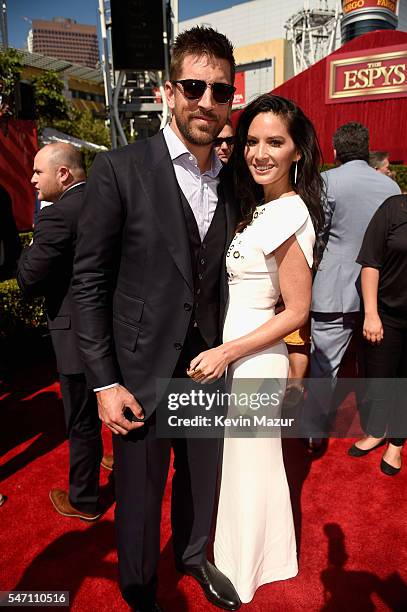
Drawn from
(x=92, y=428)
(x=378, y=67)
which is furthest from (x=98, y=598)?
(x=378, y=67)

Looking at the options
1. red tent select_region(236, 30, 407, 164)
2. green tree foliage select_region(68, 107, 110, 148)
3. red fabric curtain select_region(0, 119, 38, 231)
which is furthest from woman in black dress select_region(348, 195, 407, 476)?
green tree foliage select_region(68, 107, 110, 148)

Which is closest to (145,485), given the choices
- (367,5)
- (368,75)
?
(368,75)

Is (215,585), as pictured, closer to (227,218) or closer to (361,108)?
(227,218)

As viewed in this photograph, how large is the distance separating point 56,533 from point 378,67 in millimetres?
17170

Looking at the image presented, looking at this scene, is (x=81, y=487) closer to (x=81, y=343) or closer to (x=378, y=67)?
(x=81, y=343)

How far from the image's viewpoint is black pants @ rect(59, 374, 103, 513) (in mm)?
2496

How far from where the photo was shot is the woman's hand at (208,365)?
1.73 metres

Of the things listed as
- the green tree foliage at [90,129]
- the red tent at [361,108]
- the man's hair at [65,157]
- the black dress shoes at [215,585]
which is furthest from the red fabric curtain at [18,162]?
the green tree foliage at [90,129]

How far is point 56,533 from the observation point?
2.55 meters

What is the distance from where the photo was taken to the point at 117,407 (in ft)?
5.49

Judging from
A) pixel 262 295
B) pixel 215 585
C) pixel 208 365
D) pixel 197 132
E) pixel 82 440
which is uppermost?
pixel 197 132

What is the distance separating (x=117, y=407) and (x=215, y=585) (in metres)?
1.11

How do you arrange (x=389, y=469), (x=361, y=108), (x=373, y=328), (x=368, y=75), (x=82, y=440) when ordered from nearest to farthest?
(x=82, y=440)
(x=373, y=328)
(x=389, y=469)
(x=368, y=75)
(x=361, y=108)

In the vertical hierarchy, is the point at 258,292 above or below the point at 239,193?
below
